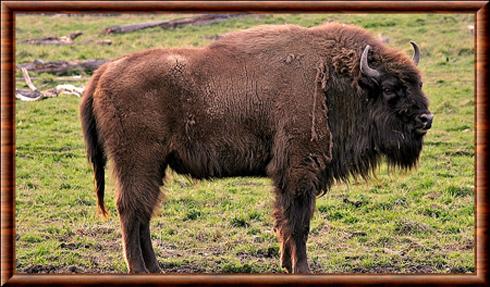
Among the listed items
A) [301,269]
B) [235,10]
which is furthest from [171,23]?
[235,10]

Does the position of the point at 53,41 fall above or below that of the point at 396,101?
above

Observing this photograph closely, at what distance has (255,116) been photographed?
24.2 ft

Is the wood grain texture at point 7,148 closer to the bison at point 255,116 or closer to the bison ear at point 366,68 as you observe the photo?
the bison at point 255,116

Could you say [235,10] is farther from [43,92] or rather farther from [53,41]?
[53,41]

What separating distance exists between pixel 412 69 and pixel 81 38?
12192mm

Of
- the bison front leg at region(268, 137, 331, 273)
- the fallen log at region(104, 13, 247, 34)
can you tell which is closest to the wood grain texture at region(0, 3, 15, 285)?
the bison front leg at region(268, 137, 331, 273)

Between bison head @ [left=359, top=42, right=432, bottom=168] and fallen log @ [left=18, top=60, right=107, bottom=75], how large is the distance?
8999 mm

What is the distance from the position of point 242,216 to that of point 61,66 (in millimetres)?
7976

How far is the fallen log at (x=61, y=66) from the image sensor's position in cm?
1561

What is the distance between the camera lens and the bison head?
7.53m

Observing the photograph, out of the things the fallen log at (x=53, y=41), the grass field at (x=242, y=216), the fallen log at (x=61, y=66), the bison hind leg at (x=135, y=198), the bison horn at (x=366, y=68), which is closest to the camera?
the bison hind leg at (x=135, y=198)

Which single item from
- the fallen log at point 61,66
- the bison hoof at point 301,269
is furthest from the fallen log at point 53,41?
the bison hoof at point 301,269

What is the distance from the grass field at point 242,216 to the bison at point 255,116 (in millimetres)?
627

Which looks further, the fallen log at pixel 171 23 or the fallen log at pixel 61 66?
the fallen log at pixel 171 23
